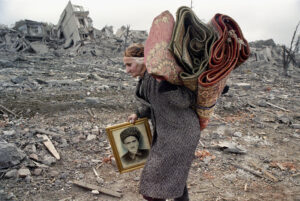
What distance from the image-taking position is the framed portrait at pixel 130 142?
2.13 m

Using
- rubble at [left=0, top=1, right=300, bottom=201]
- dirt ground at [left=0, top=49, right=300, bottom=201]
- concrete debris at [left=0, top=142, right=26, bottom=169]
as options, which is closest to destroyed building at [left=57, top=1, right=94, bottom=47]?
rubble at [left=0, top=1, right=300, bottom=201]

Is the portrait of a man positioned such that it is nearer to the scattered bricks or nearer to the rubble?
the rubble

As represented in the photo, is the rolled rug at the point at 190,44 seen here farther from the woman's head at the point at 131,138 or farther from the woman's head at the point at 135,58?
the woman's head at the point at 131,138

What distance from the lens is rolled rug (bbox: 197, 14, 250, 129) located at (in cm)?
152

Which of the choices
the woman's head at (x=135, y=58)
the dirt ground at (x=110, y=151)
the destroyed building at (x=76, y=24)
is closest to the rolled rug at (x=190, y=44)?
the woman's head at (x=135, y=58)

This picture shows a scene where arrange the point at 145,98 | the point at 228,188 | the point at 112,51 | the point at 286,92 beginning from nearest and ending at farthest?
the point at 145,98 → the point at 228,188 → the point at 286,92 → the point at 112,51

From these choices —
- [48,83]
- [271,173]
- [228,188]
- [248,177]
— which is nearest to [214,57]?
[228,188]

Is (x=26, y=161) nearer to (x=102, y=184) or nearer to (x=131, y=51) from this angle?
(x=102, y=184)

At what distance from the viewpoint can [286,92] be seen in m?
9.61

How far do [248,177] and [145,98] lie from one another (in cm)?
224

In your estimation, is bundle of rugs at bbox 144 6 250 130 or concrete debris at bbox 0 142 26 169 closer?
bundle of rugs at bbox 144 6 250 130

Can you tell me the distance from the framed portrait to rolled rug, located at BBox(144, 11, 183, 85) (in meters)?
0.71

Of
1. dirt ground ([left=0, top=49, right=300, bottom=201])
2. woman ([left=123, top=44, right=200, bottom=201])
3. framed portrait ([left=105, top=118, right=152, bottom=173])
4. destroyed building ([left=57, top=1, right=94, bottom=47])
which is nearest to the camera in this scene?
woman ([left=123, top=44, right=200, bottom=201])

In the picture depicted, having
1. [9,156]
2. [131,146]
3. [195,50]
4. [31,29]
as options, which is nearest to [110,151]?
[9,156]
